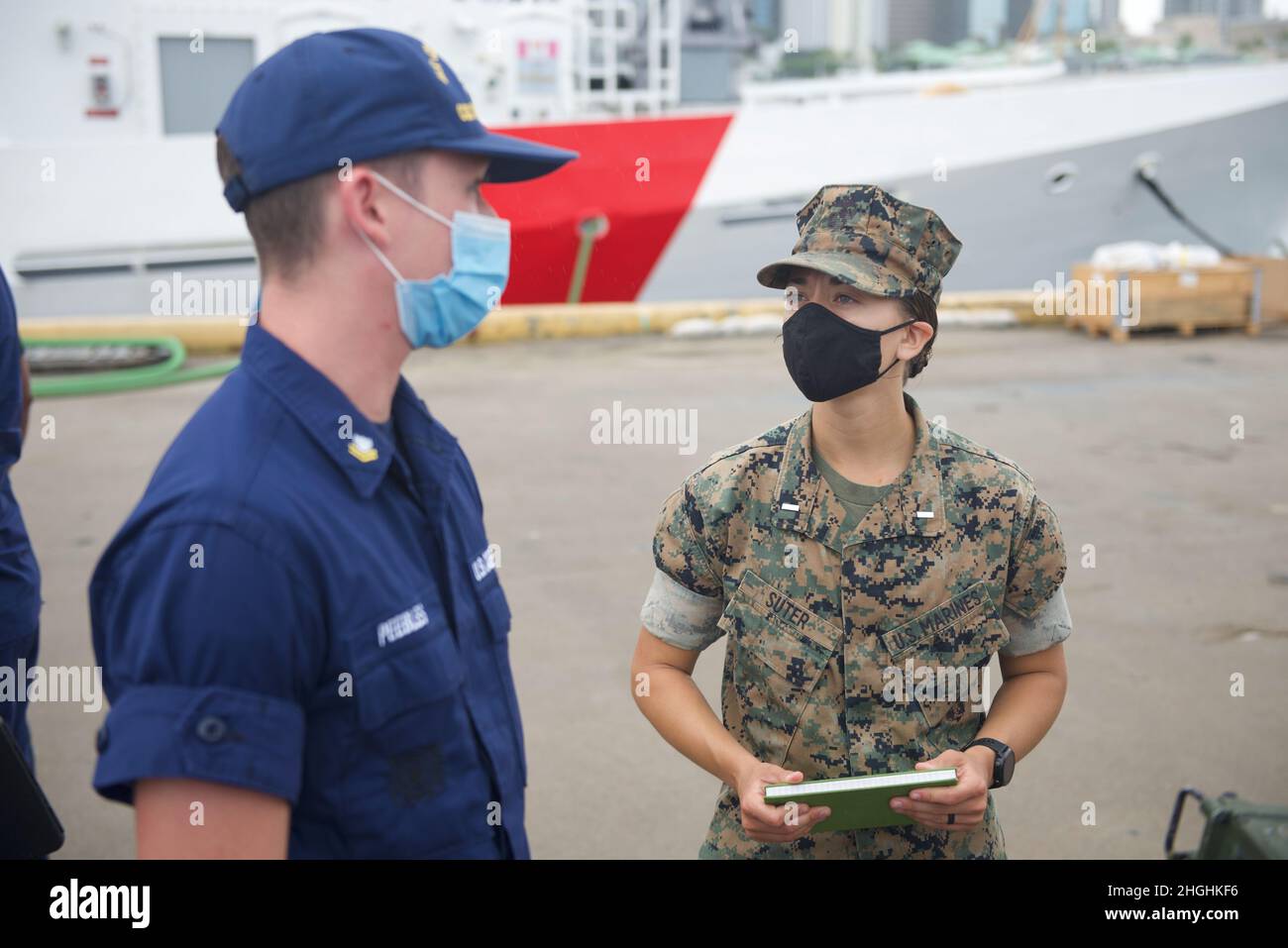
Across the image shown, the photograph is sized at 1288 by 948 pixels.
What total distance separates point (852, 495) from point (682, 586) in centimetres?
32

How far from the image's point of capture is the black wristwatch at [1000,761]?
182cm

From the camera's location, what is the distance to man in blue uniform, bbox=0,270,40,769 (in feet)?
7.57

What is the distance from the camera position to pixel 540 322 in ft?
37.4

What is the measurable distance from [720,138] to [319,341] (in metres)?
11.3

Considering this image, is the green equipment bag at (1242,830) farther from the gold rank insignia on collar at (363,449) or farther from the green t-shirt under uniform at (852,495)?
the gold rank insignia on collar at (363,449)

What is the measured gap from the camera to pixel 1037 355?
1027 centimetres

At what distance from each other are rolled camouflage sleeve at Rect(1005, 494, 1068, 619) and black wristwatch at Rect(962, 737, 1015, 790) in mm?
241

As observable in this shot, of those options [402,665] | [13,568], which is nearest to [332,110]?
[402,665]

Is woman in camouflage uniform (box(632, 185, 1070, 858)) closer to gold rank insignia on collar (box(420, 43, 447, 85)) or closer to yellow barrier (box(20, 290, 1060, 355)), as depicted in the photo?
gold rank insignia on collar (box(420, 43, 447, 85))

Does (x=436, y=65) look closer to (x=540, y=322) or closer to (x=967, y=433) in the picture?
(x=967, y=433)

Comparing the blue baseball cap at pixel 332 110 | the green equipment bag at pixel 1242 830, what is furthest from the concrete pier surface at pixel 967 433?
the blue baseball cap at pixel 332 110

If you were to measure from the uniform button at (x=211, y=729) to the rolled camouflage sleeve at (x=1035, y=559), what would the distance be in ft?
4.18

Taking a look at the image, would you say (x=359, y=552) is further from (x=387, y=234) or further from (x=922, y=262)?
(x=922, y=262)

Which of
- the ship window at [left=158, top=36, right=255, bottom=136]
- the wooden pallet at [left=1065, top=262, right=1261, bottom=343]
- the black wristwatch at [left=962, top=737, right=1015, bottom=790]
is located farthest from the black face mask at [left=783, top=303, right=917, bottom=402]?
the ship window at [left=158, top=36, right=255, bottom=136]
